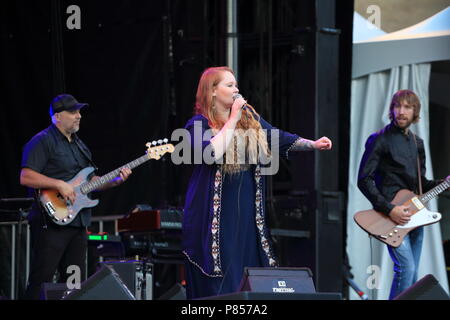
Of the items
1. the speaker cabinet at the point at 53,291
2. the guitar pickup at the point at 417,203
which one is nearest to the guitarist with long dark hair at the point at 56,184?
the speaker cabinet at the point at 53,291

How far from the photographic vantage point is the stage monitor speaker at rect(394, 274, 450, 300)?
3.23 meters

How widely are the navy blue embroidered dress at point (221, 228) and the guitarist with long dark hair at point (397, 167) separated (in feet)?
6.65

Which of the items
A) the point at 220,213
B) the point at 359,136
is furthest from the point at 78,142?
the point at 359,136

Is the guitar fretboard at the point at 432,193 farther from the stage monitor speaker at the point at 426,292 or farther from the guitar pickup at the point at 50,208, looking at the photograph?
the stage monitor speaker at the point at 426,292

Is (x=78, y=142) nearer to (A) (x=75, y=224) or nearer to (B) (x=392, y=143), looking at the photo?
(A) (x=75, y=224)

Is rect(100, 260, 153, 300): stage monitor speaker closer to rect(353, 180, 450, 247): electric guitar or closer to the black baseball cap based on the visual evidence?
the black baseball cap

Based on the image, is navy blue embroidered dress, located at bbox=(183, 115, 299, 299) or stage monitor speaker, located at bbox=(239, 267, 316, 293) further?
navy blue embroidered dress, located at bbox=(183, 115, 299, 299)

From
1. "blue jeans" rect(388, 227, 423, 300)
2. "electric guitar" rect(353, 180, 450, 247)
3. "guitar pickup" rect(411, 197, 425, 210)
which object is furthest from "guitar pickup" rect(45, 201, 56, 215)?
"guitar pickup" rect(411, 197, 425, 210)

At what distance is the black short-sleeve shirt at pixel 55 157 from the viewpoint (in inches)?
246

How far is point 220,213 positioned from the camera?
4.59m

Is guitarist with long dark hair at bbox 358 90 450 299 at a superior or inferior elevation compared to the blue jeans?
superior

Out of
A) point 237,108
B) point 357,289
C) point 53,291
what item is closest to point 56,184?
point 53,291

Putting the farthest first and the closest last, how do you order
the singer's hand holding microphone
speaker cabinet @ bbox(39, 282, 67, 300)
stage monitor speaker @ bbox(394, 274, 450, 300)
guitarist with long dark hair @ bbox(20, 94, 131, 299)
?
1. guitarist with long dark hair @ bbox(20, 94, 131, 299)
2. speaker cabinet @ bbox(39, 282, 67, 300)
3. the singer's hand holding microphone
4. stage monitor speaker @ bbox(394, 274, 450, 300)

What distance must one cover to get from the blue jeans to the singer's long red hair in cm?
206
